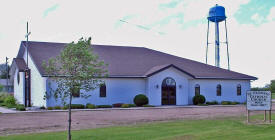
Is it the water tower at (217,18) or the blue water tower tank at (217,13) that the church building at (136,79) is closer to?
the water tower at (217,18)

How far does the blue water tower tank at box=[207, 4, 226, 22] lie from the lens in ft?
146

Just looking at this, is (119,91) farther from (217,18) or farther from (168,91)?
(217,18)

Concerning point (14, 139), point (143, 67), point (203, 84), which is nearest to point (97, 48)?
point (143, 67)

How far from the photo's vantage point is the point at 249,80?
40719 mm

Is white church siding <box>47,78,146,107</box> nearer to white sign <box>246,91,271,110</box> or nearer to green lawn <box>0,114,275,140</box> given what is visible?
white sign <box>246,91,271,110</box>

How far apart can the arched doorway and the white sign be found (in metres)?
15.7

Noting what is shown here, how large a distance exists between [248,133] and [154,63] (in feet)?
81.6

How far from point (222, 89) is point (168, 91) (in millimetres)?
7600

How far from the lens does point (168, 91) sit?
35.0 m

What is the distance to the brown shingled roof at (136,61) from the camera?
111 ft

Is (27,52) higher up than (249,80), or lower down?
higher up

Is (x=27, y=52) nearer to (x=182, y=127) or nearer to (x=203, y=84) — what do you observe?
(x=203, y=84)

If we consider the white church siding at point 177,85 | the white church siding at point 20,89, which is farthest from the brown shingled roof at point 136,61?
the white church siding at point 20,89

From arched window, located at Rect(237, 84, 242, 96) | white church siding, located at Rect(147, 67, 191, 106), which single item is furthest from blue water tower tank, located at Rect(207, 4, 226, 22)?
white church siding, located at Rect(147, 67, 191, 106)
